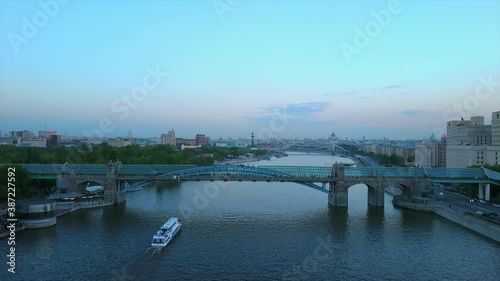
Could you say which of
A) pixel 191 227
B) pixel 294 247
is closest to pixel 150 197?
pixel 191 227

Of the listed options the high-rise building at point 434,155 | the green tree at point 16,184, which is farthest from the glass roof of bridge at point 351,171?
the high-rise building at point 434,155

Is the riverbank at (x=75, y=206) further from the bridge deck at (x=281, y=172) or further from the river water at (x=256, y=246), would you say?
the bridge deck at (x=281, y=172)
